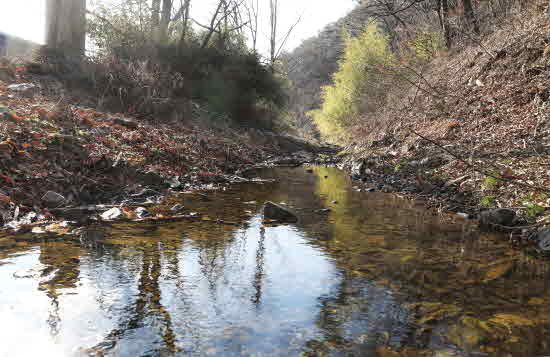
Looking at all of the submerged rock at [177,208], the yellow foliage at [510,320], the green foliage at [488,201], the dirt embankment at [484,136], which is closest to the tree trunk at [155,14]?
the dirt embankment at [484,136]

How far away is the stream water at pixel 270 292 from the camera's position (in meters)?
2.58

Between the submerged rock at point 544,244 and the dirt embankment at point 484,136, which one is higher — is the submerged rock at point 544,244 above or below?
below

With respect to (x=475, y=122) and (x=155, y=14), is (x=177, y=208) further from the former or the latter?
(x=155, y=14)

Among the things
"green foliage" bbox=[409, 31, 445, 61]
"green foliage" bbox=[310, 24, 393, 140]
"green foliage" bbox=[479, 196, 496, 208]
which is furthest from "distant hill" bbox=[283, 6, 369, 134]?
"green foliage" bbox=[479, 196, 496, 208]

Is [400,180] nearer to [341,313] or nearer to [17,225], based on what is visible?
[341,313]

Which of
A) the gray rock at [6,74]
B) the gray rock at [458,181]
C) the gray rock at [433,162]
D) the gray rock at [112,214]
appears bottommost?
the gray rock at [112,214]

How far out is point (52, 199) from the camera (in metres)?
5.36

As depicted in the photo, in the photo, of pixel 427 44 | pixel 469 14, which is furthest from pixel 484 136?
pixel 427 44

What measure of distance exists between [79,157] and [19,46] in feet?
25.8

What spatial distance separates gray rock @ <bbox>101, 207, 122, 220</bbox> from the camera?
17.3 feet

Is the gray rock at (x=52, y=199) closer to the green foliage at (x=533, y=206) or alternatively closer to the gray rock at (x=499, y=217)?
the gray rock at (x=499, y=217)

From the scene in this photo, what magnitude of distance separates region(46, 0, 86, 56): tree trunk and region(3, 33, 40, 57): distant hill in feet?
1.55

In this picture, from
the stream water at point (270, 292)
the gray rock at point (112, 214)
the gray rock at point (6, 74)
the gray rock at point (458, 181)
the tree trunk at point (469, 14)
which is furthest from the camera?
the tree trunk at point (469, 14)

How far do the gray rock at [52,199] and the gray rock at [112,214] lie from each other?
0.60 m
